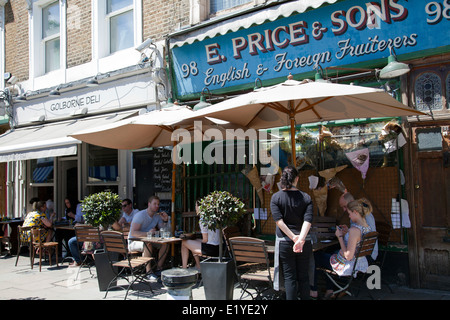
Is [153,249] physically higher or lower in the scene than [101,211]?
lower

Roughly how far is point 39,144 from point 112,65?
2414 millimetres

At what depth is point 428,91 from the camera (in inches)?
231

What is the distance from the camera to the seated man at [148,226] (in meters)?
6.74

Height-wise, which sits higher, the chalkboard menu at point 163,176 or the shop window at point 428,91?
the shop window at point 428,91

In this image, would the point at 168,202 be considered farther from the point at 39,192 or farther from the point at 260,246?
the point at 39,192

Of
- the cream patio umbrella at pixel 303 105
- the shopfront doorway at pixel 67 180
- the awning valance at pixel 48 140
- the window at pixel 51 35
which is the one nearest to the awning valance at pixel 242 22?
the cream patio umbrella at pixel 303 105

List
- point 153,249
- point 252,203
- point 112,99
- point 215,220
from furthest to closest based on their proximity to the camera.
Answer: point 112,99, point 252,203, point 153,249, point 215,220

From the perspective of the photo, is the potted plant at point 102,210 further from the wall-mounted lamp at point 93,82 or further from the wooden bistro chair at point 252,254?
the wall-mounted lamp at point 93,82

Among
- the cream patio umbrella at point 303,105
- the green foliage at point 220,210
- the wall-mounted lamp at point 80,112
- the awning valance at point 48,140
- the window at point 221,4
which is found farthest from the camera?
the wall-mounted lamp at point 80,112

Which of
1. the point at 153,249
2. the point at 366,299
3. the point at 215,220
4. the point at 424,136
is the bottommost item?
the point at 366,299

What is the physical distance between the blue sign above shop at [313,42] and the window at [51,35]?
477cm

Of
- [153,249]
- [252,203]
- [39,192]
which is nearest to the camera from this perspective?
[153,249]

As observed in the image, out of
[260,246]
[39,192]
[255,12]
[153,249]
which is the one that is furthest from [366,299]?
[39,192]

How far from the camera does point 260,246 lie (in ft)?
15.8
